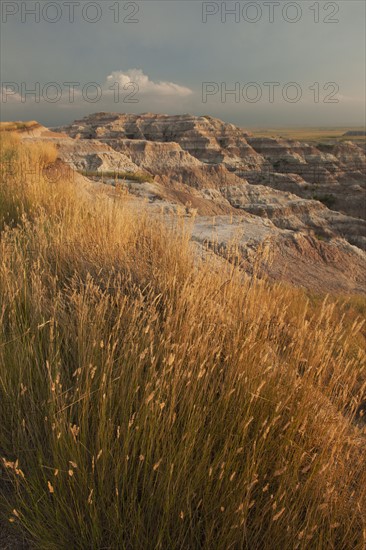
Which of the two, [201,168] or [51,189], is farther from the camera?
[201,168]

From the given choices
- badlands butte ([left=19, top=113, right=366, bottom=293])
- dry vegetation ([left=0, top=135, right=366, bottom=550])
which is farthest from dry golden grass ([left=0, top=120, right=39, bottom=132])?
dry vegetation ([left=0, top=135, right=366, bottom=550])

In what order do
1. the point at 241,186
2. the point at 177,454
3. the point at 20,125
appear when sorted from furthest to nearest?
the point at 241,186, the point at 20,125, the point at 177,454

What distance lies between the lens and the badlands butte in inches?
385

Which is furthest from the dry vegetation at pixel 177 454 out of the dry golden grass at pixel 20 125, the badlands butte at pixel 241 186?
the dry golden grass at pixel 20 125

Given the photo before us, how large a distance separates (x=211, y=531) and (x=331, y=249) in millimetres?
12806

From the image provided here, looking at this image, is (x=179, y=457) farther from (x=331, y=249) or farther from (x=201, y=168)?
(x=201, y=168)

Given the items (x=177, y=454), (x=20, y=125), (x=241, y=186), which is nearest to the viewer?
(x=177, y=454)

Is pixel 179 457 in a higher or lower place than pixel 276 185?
lower

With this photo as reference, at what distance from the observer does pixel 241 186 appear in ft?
143

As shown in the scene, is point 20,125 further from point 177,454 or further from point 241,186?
point 177,454

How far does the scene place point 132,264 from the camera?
3697 millimetres

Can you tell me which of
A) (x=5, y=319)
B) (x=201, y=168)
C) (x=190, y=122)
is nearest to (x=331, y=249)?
(x=5, y=319)

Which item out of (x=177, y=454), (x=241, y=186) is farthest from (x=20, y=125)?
(x=177, y=454)

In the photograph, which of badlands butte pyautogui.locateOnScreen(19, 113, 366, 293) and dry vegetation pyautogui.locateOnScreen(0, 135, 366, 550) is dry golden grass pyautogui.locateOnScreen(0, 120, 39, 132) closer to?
badlands butte pyautogui.locateOnScreen(19, 113, 366, 293)
